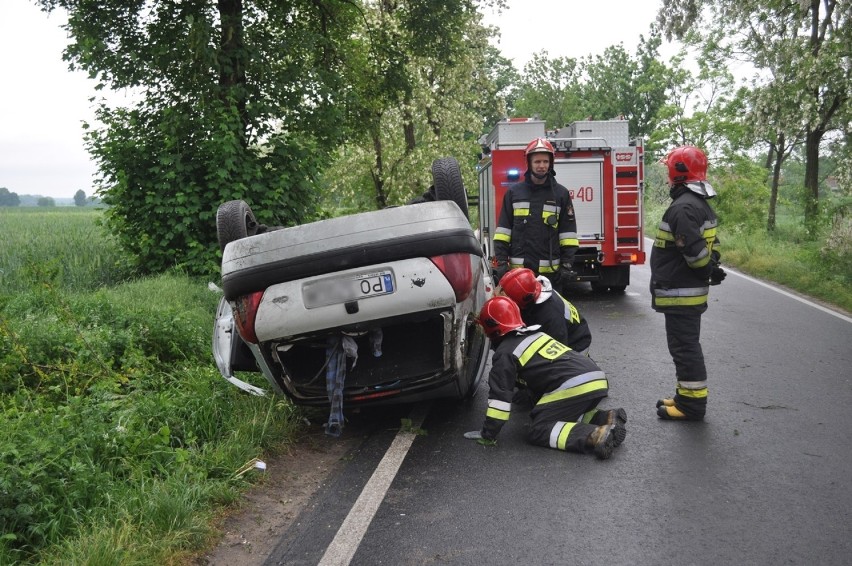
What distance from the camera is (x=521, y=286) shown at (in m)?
5.32

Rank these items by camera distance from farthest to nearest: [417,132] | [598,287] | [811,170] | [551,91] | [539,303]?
[551,91] < [417,132] < [811,170] < [598,287] < [539,303]

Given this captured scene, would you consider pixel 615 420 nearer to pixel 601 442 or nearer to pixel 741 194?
pixel 601 442

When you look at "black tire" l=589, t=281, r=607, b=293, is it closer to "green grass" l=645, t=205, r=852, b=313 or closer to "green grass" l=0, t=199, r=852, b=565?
"green grass" l=645, t=205, r=852, b=313

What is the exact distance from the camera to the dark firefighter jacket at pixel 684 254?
17.2ft

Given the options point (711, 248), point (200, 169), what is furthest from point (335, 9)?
point (711, 248)

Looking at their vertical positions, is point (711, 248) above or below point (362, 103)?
below

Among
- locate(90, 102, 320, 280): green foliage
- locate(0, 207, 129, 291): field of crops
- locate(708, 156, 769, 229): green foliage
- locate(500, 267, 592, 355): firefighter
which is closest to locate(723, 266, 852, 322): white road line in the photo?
locate(500, 267, 592, 355): firefighter

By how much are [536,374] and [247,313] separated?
180cm

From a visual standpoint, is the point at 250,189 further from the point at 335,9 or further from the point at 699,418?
the point at 699,418

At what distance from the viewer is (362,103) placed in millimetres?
14086

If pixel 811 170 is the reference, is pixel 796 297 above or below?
below

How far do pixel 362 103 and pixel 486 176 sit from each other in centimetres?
269

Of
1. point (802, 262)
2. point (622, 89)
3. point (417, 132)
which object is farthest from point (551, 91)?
point (802, 262)

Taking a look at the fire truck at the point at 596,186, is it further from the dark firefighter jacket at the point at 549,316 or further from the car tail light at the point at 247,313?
the car tail light at the point at 247,313
